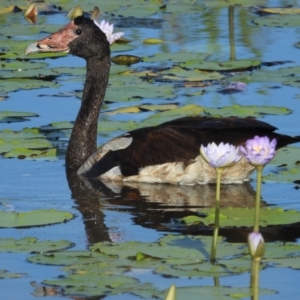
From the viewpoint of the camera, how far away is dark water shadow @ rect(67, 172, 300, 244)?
684 cm

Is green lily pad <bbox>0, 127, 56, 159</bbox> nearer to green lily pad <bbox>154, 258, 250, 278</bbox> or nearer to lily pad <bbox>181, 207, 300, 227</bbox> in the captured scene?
lily pad <bbox>181, 207, 300, 227</bbox>

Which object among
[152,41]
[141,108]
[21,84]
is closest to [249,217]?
[141,108]

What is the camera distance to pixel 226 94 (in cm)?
1112

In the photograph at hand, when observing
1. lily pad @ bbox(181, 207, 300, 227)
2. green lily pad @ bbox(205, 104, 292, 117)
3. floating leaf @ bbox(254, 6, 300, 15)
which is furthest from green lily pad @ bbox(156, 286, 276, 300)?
floating leaf @ bbox(254, 6, 300, 15)

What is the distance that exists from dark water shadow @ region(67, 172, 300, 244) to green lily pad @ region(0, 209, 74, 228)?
0.19 meters

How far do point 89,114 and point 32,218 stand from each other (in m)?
2.29

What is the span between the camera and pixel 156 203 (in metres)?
7.88

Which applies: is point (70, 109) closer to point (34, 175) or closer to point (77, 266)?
point (34, 175)

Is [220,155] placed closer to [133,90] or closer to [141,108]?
[141,108]

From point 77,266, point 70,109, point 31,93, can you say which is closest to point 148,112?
point 70,109

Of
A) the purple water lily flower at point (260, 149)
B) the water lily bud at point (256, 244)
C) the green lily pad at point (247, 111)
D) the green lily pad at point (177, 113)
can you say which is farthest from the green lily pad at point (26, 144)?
the water lily bud at point (256, 244)

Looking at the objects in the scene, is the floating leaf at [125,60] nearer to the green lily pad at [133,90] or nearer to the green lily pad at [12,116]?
the green lily pad at [133,90]

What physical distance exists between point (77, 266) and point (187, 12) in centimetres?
1034

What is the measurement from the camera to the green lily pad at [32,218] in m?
6.95
